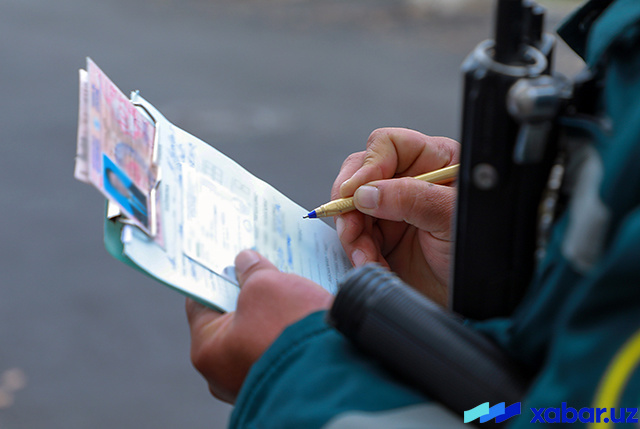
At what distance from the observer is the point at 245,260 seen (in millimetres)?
834

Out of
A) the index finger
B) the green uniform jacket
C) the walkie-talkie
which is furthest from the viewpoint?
the index finger

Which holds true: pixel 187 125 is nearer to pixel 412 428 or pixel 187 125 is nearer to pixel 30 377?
pixel 30 377

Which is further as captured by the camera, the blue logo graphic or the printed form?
the printed form

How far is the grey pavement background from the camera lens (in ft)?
5.93

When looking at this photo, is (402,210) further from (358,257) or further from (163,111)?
(163,111)

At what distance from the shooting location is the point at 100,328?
6.40 ft

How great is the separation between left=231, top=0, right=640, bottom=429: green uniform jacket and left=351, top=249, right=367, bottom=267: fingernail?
40 cm

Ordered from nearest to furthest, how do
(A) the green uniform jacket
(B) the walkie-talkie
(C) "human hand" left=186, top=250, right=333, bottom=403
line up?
(A) the green uniform jacket
(B) the walkie-talkie
(C) "human hand" left=186, top=250, right=333, bottom=403

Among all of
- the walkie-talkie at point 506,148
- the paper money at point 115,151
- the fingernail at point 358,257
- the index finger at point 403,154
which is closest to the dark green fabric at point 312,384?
the walkie-talkie at point 506,148

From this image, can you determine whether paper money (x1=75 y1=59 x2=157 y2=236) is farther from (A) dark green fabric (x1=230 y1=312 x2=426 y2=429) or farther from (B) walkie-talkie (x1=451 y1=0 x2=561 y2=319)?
(B) walkie-talkie (x1=451 y1=0 x2=561 y2=319)

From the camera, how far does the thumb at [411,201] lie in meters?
1.02

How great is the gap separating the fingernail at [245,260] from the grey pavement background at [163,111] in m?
1.01

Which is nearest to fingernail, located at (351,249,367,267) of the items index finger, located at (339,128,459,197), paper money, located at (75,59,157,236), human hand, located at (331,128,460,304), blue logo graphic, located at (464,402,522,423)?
human hand, located at (331,128,460,304)

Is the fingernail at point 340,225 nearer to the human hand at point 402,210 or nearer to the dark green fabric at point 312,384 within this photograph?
the human hand at point 402,210
